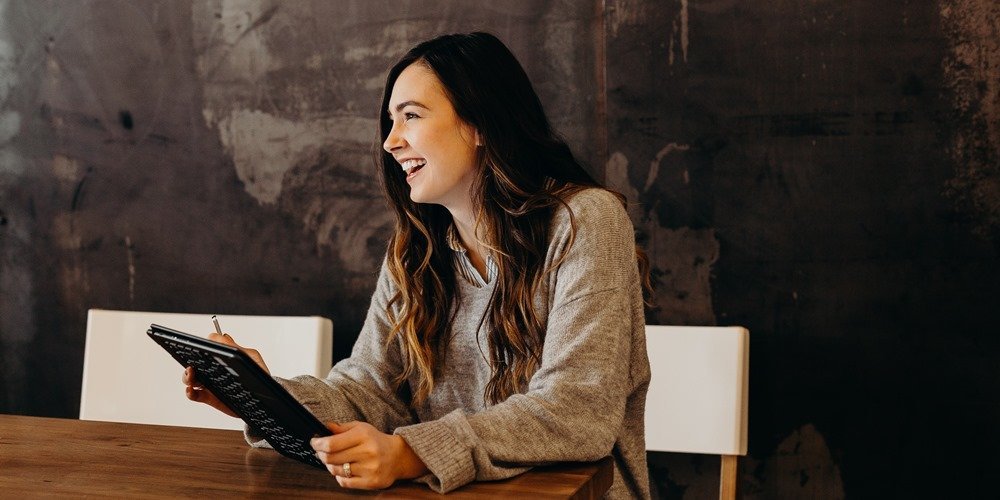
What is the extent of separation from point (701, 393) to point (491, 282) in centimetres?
72

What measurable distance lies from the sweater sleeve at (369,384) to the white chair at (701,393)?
0.65 metres

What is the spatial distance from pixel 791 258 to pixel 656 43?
61 cm

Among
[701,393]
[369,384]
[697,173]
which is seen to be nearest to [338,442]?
[369,384]

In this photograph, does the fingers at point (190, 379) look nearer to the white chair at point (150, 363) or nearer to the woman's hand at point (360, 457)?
the woman's hand at point (360, 457)

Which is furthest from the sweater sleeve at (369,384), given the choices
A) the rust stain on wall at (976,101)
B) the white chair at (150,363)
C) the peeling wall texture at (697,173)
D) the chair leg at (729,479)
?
the rust stain on wall at (976,101)

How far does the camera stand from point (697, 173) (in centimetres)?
234

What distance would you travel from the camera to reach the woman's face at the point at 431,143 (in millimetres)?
1639

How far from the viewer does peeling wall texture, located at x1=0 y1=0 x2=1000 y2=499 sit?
2.22 metres

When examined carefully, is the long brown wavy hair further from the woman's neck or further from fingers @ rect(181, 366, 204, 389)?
fingers @ rect(181, 366, 204, 389)

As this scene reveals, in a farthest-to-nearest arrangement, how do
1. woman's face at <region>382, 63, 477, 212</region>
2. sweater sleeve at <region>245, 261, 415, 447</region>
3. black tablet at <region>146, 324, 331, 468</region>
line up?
woman's face at <region>382, 63, 477, 212</region>, sweater sleeve at <region>245, 261, 415, 447</region>, black tablet at <region>146, 324, 331, 468</region>

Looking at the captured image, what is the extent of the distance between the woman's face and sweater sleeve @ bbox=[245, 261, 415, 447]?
0.20m

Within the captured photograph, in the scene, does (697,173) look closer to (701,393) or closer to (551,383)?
(701,393)

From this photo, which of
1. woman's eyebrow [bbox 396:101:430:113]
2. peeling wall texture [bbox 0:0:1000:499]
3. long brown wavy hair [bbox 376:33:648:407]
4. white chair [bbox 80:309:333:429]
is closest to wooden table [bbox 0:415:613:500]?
long brown wavy hair [bbox 376:33:648:407]

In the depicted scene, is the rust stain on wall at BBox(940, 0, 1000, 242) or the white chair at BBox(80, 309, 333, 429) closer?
the rust stain on wall at BBox(940, 0, 1000, 242)
